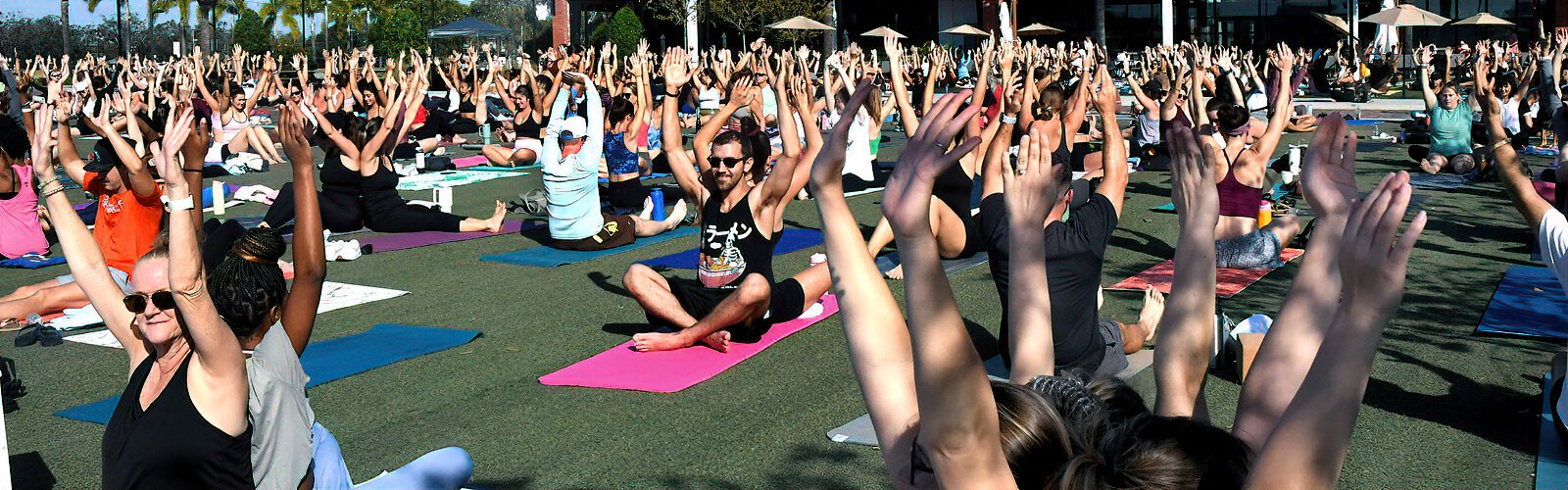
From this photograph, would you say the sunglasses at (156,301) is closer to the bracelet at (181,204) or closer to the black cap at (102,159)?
the bracelet at (181,204)

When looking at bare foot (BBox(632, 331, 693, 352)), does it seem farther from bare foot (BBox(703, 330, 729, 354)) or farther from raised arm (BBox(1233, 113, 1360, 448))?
raised arm (BBox(1233, 113, 1360, 448))

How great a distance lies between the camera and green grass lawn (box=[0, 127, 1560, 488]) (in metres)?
5.16

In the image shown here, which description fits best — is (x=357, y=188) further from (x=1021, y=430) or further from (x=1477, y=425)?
(x=1021, y=430)

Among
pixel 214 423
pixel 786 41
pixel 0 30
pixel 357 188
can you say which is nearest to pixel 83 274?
pixel 214 423

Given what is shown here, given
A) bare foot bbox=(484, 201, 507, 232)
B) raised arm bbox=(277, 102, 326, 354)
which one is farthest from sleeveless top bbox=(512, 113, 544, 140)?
raised arm bbox=(277, 102, 326, 354)

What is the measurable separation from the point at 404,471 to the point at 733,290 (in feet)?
9.93

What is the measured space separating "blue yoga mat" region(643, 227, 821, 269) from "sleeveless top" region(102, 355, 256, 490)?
21.5 ft

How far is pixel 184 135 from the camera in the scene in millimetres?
4078

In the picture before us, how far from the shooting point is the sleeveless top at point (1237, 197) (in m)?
9.05

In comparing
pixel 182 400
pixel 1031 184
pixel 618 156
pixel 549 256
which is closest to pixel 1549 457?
pixel 1031 184

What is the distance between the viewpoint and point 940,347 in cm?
185

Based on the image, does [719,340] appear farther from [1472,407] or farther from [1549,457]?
[1549,457]

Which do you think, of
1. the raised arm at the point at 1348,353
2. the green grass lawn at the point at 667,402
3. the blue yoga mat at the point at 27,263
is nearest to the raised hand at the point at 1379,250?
the raised arm at the point at 1348,353

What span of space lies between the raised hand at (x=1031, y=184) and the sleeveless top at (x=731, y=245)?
4.77m
